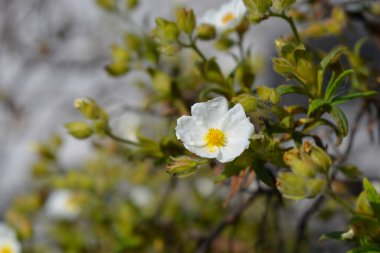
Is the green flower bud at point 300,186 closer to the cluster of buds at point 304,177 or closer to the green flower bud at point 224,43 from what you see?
the cluster of buds at point 304,177

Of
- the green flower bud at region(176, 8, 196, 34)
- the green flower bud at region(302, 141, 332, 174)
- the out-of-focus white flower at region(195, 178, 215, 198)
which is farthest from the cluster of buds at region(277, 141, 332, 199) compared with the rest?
the out-of-focus white flower at region(195, 178, 215, 198)

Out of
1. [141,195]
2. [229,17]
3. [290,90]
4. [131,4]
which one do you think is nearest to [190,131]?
[290,90]

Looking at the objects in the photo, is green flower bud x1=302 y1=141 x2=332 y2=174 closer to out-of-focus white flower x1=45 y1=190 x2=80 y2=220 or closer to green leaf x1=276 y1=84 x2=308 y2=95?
green leaf x1=276 y1=84 x2=308 y2=95

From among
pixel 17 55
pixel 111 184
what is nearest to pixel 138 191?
pixel 111 184

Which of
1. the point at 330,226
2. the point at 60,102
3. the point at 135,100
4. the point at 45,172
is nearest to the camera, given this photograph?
the point at 45,172

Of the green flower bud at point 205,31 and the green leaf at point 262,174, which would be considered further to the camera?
the green flower bud at point 205,31

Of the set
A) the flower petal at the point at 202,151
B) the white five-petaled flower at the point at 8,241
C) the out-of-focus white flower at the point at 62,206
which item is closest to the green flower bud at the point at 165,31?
the flower petal at the point at 202,151

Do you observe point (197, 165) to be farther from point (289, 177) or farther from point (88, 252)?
point (88, 252)
